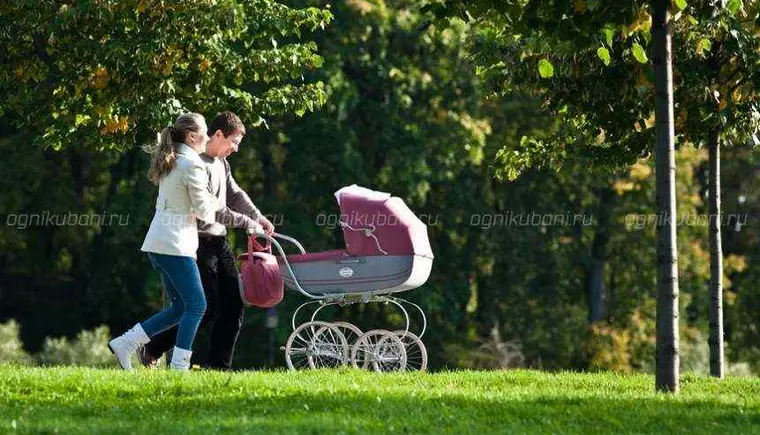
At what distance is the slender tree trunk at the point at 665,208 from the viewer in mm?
11586

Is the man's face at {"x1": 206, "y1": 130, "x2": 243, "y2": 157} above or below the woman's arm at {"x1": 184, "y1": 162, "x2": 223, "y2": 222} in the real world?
above

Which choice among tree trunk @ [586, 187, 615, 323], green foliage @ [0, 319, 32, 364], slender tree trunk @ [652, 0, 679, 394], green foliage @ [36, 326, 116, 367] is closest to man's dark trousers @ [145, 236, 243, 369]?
slender tree trunk @ [652, 0, 679, 394]

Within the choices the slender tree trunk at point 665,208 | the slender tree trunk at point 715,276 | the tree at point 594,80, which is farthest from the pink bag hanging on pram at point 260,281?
the slender tree trunk at point 715,276

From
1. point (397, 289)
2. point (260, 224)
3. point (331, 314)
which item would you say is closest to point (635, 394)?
point (397, 289)

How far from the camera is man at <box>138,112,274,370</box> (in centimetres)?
1269

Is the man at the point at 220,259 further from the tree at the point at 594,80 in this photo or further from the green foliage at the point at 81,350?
the green foliage at the point at 81,350

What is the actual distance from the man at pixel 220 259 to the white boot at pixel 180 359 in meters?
0.40

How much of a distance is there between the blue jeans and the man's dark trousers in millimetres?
329

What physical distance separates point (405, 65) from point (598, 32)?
22312mm

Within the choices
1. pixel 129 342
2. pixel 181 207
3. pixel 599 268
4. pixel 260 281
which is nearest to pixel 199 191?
pixel 181 207

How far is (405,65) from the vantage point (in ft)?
111

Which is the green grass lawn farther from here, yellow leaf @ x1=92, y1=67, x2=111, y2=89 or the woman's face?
yellow leaf @ x1=92, y1=67, x2=111, y2=89

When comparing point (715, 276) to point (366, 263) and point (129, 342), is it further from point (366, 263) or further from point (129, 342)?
point (129, 342)

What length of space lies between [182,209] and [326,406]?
8.08 ft
